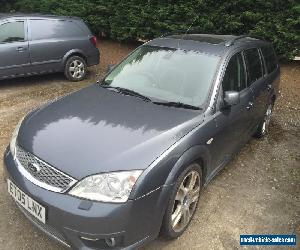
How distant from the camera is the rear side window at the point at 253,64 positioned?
16.3 ft

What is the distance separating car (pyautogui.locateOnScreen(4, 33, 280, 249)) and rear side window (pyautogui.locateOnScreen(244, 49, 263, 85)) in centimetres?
3

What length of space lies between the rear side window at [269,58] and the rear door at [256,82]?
0.28 metres

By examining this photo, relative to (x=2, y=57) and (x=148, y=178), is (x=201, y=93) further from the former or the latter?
(x=2, y=57)

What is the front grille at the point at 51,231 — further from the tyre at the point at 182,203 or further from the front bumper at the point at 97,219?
the tyre at the point at 182,203

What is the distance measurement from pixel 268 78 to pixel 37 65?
522cm

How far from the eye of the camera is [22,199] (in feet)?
10.8

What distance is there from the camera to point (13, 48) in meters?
8.00

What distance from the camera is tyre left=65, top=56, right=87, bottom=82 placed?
898 centimetres

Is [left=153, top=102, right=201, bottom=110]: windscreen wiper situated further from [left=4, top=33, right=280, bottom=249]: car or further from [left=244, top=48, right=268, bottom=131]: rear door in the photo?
[left=244, top=48, right=268, bottom=131]: rear door

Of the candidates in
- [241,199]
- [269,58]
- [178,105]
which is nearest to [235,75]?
[178,105]

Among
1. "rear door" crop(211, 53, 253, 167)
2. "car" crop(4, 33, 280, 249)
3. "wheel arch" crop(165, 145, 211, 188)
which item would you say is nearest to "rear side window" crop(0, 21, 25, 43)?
"car" crop(4, 33, 280, 249)

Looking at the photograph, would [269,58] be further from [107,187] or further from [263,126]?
[107,187]

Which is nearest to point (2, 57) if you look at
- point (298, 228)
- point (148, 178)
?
point (148, 178)

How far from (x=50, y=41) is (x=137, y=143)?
6110 mm
